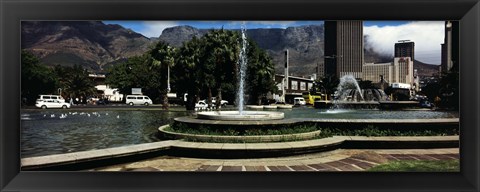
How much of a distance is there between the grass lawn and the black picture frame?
0.38 m

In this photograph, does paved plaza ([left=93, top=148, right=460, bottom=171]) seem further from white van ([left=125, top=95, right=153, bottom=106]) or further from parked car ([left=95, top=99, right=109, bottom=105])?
parked car ([left=95, top=99, right=109, bottom=105])

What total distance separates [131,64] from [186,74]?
1024 cm

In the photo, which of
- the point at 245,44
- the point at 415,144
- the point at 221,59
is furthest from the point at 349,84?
the point at 415,144

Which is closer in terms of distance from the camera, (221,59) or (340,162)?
(340,162)

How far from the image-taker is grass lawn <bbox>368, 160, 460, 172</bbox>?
Answer: 19.9 feet

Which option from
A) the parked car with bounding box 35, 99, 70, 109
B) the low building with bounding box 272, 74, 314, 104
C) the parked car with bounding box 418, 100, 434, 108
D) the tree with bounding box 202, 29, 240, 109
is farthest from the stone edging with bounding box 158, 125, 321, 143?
the low building with bounding box 272, 74, 314, 104

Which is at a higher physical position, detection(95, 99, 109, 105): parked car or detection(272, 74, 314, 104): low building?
detection(272, 74, 314, 104): low building

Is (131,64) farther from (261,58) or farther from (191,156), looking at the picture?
(191,156)

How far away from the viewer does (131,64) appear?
3259cm

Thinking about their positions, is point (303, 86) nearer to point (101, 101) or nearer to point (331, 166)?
point (101, 101)

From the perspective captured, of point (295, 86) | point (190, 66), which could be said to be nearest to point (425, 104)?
point (190, 66)
